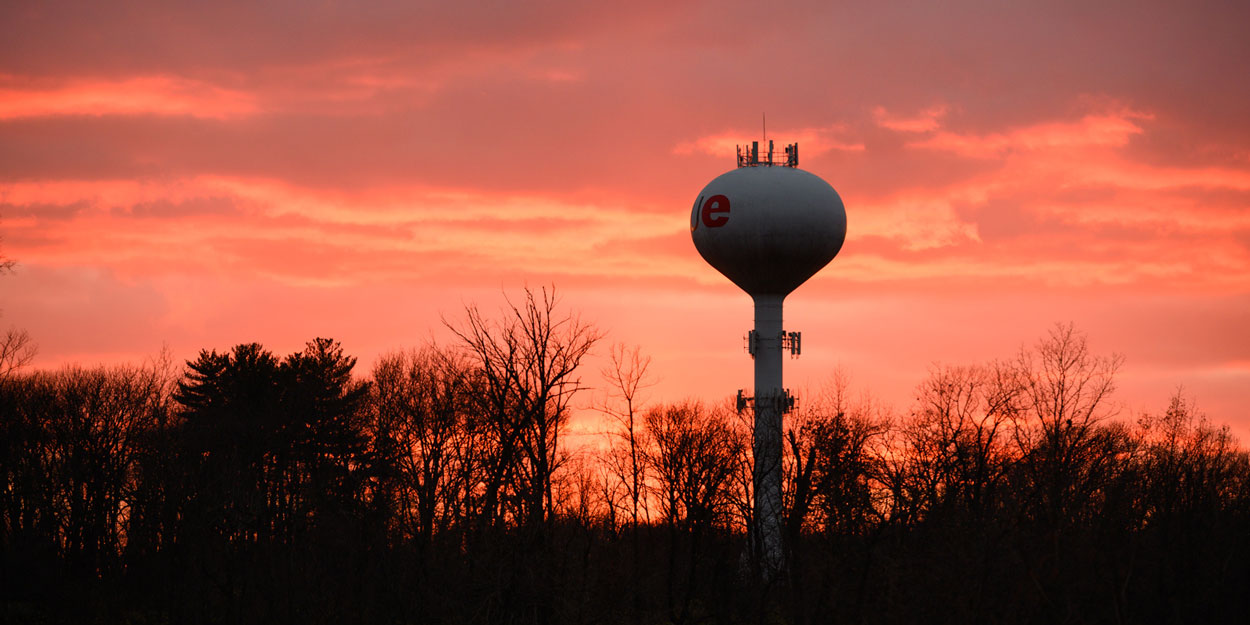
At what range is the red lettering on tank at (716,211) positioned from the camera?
133 feet

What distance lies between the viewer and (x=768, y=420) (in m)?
42.2

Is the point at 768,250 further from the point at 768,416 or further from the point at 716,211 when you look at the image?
the point at 768,416

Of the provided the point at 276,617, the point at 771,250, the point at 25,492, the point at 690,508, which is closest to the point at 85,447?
the point at 25,492

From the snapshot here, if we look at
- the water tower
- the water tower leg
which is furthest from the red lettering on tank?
the water tower leg

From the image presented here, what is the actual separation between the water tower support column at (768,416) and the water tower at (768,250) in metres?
0.03

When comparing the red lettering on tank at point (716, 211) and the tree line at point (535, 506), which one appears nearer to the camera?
the tree line at point (535, 506)

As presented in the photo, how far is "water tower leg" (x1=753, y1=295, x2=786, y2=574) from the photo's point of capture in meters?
40.6

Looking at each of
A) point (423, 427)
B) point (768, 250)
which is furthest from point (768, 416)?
point (423, 427)

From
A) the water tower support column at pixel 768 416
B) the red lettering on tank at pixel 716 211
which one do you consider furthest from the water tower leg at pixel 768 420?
the red lettering on tank at pixel 716 211

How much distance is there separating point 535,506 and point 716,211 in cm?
1547

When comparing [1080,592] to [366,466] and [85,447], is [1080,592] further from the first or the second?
[85,447]

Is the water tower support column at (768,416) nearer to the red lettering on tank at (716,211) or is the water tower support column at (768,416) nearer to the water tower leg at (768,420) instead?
the water tower leg at (768,420)

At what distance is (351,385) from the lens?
54.5 m

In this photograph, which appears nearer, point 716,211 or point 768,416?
point 716,211
